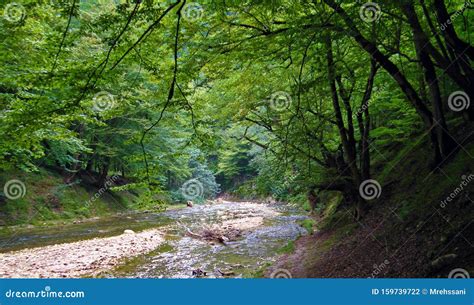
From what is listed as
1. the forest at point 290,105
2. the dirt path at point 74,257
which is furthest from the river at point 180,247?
the dirt path at point 74,257

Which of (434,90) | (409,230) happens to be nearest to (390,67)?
(434,90)

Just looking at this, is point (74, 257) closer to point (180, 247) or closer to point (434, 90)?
point (180, 247)

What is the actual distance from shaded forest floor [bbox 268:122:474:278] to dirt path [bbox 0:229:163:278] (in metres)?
4.84

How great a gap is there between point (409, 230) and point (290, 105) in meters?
4.38

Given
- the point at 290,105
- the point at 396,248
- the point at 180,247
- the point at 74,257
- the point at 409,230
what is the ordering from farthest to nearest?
the point at 180,247, the point at 74,257, the point at 290,105, the point at 409,230, the point at 396,248

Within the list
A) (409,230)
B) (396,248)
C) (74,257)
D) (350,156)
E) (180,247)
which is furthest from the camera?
(180,247)

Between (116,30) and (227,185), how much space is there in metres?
49.4

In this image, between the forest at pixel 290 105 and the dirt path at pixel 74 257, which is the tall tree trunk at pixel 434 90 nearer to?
the forest at pixel 290 105

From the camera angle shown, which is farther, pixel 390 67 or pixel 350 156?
pixel 350 156

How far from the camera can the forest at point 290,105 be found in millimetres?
4566

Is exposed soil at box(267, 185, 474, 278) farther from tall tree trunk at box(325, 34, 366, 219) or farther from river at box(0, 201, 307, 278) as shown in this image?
river at box(0, 201, 307, 278)

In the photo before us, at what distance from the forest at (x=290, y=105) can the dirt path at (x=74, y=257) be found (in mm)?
103

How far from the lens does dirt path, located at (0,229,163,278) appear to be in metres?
8.35

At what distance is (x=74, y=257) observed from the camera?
32.6 ft
